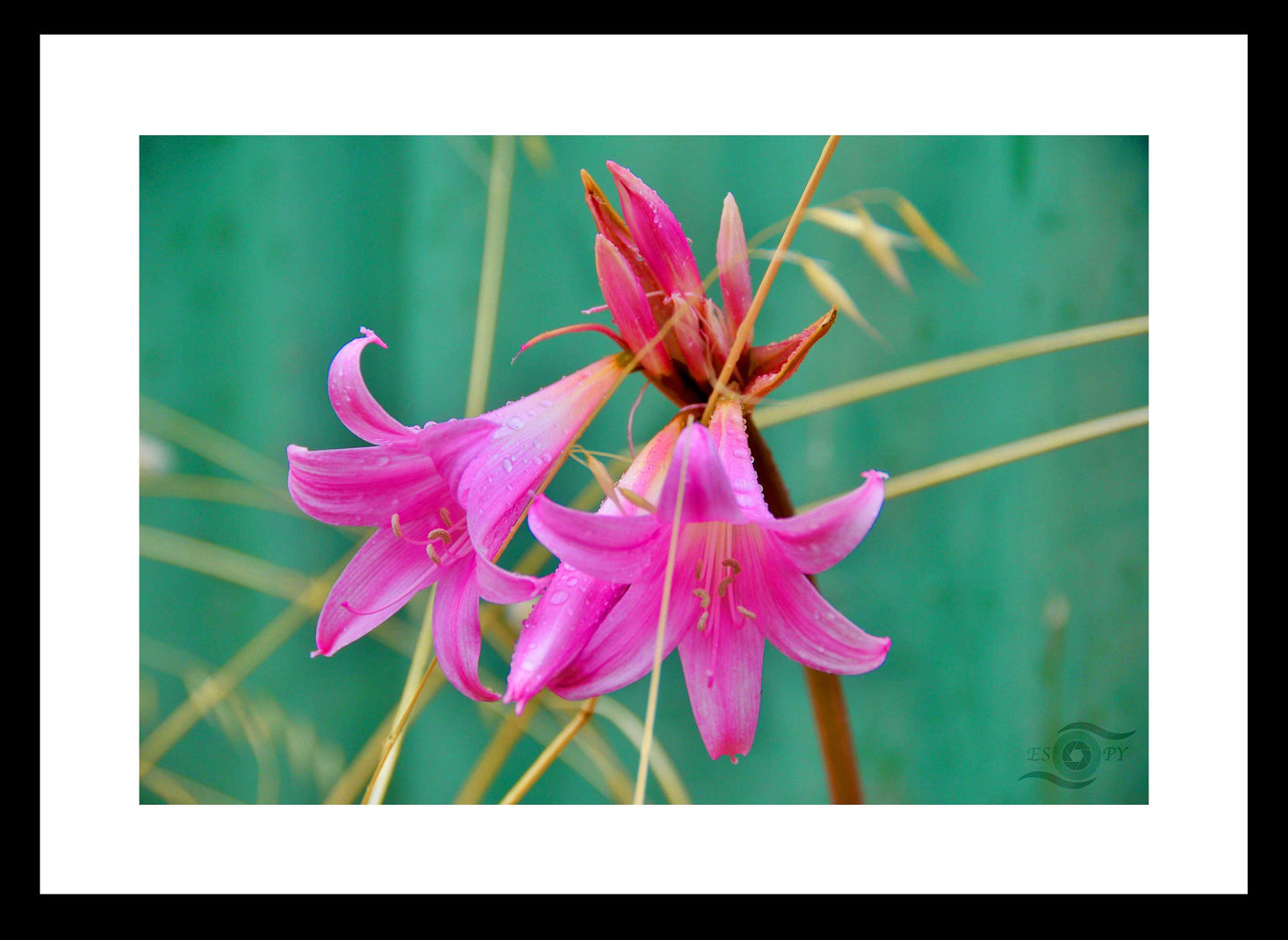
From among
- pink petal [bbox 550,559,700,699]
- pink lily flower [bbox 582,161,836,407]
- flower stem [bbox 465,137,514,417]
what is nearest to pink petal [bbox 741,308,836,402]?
pink lily flower [bbox 582,161,836,407]

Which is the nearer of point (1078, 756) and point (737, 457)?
point (737, 457)

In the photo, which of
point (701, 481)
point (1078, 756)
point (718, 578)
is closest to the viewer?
point (701, 481)

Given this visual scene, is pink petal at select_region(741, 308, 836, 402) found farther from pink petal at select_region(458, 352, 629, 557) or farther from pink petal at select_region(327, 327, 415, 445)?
pink petal at select_region(327, 327, 415, 445)

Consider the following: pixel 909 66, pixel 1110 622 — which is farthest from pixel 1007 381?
pixel 909 66

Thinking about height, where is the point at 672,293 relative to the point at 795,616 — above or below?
above

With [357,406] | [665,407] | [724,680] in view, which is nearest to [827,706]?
[724,680]

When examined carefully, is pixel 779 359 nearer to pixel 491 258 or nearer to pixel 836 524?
pixel 836 524

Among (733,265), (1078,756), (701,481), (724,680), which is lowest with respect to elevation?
(1078,756)
